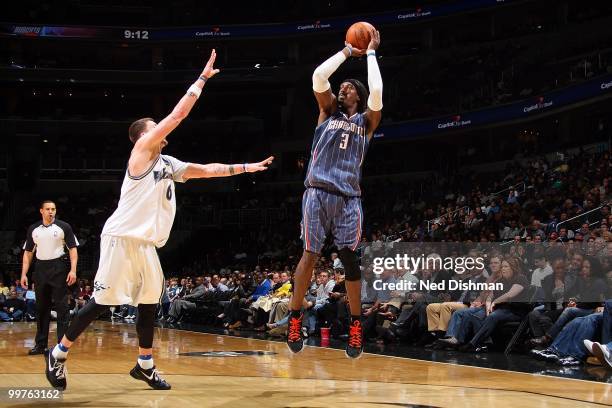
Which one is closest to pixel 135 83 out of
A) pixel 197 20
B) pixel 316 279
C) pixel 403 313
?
pixel 197 20

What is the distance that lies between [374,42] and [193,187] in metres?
26.1

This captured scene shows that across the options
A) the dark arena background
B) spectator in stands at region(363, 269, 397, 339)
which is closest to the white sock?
the dark arena background

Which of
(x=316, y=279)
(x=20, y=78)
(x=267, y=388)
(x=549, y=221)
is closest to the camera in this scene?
(x=267, y=388)

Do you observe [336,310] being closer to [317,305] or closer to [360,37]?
[317,305]

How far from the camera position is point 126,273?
501cm

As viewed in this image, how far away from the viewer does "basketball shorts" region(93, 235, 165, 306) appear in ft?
16.3

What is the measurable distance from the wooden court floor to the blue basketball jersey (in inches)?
59.2

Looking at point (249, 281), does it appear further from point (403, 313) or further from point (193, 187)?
point (193, 187)

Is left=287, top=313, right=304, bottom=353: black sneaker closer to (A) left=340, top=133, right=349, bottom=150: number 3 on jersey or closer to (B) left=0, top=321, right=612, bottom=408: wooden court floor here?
(B) left=0, top=321, right=612, bottom=408: wooden court floor

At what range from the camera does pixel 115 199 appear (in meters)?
29.3

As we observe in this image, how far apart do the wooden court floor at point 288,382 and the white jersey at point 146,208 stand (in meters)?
1.11

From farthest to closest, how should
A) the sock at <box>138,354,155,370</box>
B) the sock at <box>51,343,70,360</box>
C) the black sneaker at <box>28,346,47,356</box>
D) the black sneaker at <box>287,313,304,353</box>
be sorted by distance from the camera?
the black sneaker at <box>28,346,47,356</box> < the black sneaker at <box>287,313,304,353</box> < the sock at <box>138,354,155,370</box> < the sock at <box>51,343,70,360</box>

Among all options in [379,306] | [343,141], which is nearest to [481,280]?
[379,306]

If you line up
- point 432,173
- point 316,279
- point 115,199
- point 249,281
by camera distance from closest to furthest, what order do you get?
1. point 316,279
2. point 249,281
3. point 432,173
4. point 115,199
